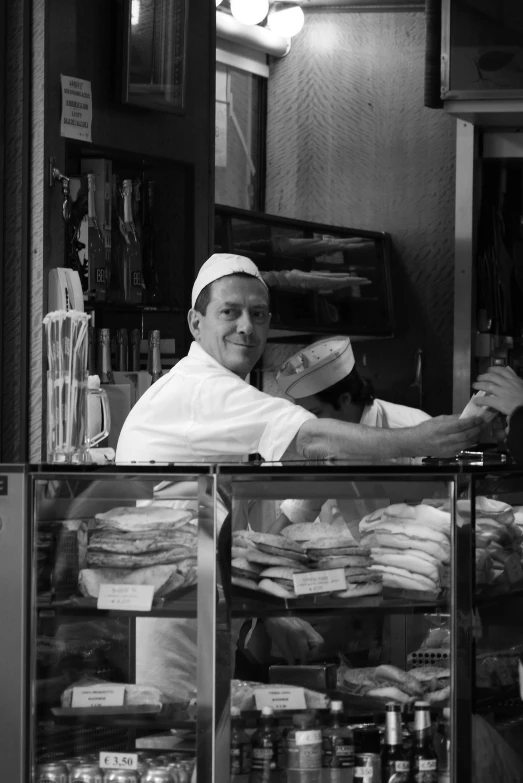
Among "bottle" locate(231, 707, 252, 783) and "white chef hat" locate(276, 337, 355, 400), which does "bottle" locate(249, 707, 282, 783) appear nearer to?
"bottle" locate(231, 707, 252, 783)

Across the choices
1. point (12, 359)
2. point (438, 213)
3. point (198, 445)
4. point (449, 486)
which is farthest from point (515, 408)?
point (438, 213)

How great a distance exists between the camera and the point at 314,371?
4.39 meters

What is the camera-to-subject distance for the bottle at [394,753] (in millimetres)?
2340

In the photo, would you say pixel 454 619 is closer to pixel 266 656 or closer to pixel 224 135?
pixel 266 656

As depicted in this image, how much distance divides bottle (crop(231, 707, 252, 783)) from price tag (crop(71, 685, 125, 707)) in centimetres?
26

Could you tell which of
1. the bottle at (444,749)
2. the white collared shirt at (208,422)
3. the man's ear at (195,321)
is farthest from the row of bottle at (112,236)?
the bottle at (444,749)

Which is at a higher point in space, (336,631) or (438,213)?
(438,213)

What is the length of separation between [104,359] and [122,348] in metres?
0.18

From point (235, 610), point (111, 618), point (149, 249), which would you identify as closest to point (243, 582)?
point (235, 610)

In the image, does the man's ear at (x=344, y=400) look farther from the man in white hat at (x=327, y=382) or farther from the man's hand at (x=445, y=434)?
the man's hand at (x=445, y=434)

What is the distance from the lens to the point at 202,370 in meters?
2.99

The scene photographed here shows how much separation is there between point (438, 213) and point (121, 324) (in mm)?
2176

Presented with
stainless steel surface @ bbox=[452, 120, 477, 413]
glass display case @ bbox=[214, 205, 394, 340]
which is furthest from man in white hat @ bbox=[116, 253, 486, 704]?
stainless steel surface @ bbox=[452, 120, 477, 413]

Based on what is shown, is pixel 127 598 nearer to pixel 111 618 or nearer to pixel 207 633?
pixel 111 618
